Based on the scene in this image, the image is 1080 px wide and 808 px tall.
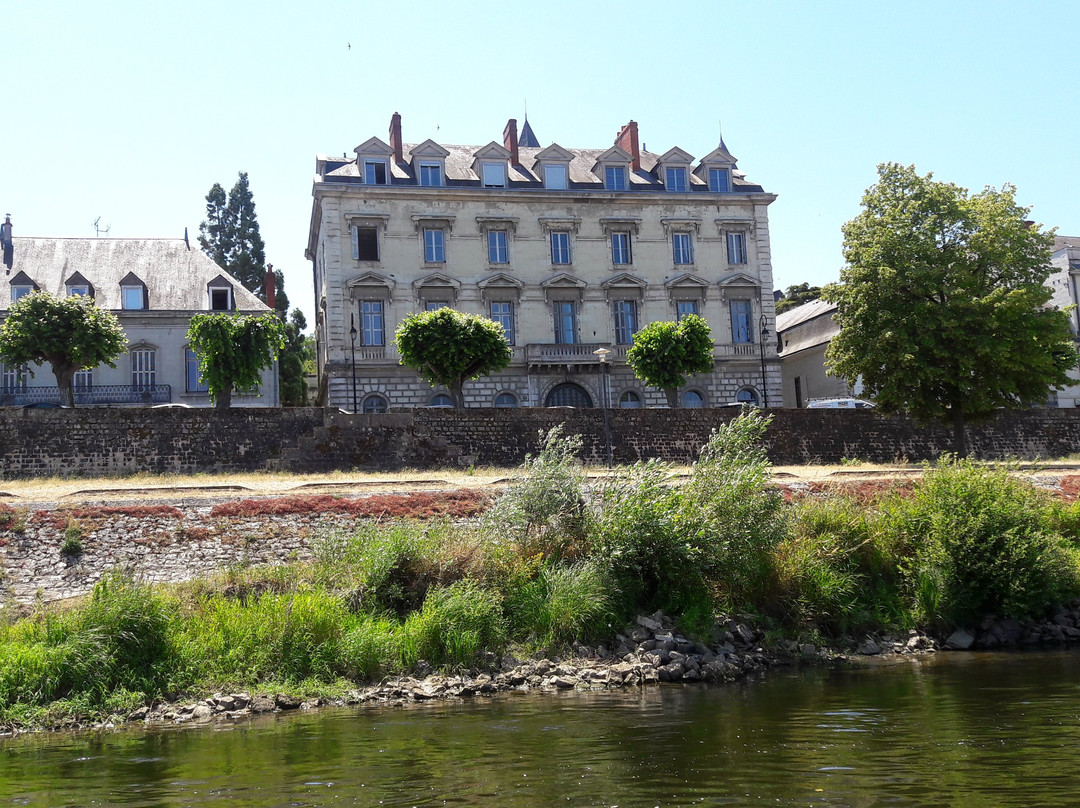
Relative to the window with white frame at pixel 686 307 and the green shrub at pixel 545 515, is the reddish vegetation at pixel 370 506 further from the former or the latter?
the window with white frame at pixel 686 307

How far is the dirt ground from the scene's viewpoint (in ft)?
78.3

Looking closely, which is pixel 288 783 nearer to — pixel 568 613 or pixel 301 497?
pixel 568 613

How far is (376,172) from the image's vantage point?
150 feet

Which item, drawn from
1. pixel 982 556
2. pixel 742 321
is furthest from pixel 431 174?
pixel 982 556

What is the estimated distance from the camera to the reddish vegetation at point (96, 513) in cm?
2106

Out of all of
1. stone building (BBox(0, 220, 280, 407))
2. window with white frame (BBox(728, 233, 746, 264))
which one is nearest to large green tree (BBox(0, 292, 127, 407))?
stone building (BBox(0, 220, 280, 407))

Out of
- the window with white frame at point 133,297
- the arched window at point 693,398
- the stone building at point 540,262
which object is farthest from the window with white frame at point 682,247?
the window with white frame at point 133,297

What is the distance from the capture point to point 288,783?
10.6 metres

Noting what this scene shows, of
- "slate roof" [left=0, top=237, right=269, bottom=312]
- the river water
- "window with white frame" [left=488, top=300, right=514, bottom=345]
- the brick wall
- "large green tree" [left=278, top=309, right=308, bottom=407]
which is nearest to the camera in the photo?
the river water

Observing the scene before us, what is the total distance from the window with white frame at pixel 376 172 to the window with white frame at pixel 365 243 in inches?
84.0

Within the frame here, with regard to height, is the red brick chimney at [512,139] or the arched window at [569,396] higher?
the red brick chimney at [512,139]

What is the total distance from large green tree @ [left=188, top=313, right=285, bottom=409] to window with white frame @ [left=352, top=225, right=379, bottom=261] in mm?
9102

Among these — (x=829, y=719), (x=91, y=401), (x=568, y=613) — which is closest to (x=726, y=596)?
(x=568, y=613)

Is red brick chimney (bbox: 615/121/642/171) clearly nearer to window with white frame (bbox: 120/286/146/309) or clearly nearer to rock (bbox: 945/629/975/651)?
window with white frame (bbox: 120/286/146/309)
